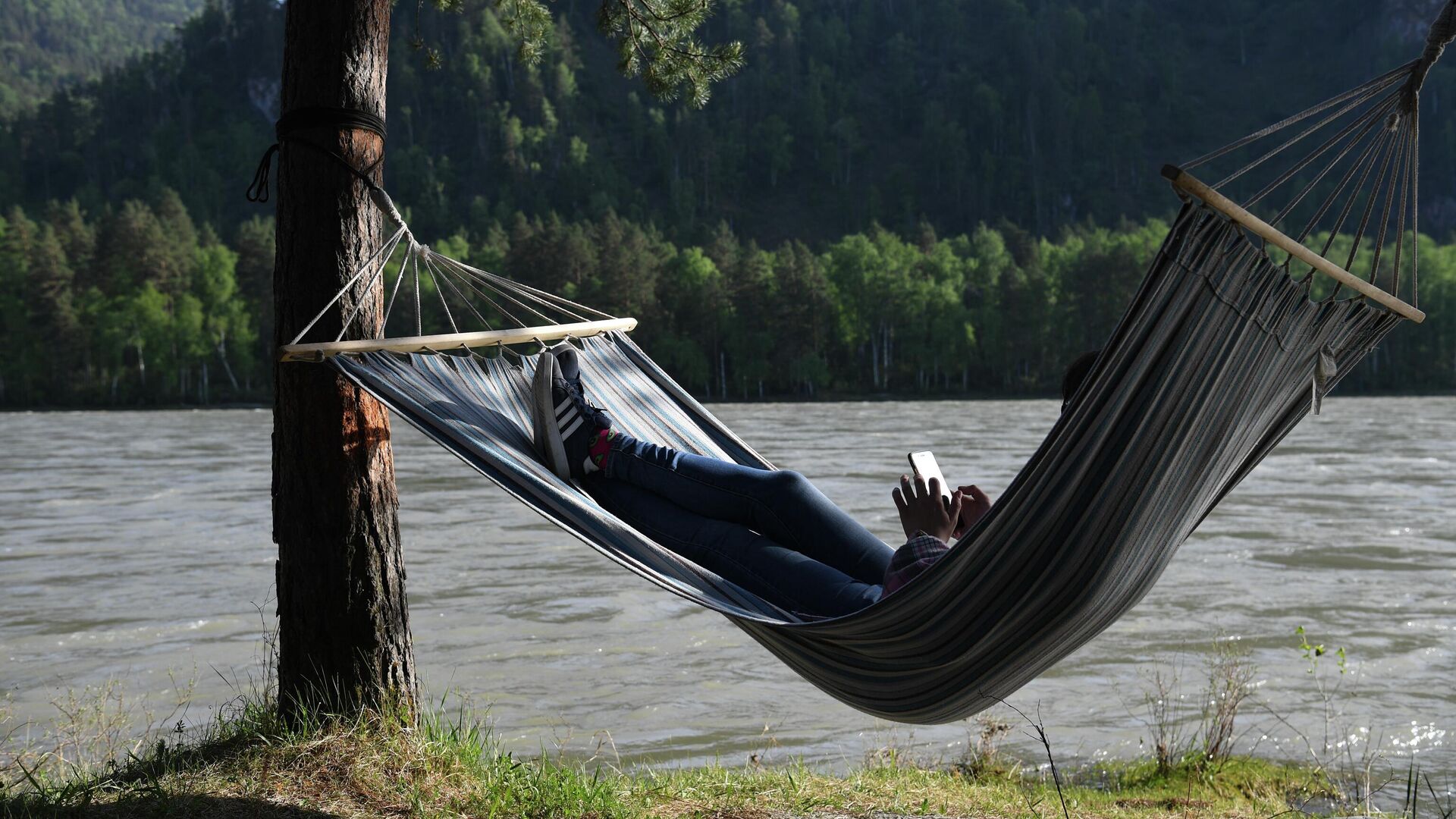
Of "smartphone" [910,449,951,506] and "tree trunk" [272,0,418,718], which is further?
"tree trunk" [272,0,418,718]

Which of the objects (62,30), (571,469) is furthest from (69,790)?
(62,30)

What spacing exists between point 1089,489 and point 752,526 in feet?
2.99

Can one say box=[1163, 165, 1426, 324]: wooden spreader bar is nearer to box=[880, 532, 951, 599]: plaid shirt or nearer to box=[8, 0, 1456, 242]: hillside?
box=[880, 532, 951, 599]: plaid shirt

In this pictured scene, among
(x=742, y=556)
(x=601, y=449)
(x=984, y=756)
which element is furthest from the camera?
(x=984, y=756)

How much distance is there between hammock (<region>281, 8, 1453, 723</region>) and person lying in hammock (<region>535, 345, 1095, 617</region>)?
0.12 m

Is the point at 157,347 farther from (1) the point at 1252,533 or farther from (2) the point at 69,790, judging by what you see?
(2) the point at 69,790

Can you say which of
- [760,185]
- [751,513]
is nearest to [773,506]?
[751,513]

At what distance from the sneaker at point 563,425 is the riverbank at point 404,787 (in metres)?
0.64

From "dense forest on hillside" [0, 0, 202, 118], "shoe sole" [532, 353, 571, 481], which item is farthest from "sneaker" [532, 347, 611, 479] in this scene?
"dense forest on hillside" [0, 0, 202, 118]

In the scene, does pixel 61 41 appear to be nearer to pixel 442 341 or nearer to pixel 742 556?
pixel 442 341

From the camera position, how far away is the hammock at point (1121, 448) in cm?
183

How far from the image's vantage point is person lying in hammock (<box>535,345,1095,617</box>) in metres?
2.39

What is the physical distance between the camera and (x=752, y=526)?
8.93 ft

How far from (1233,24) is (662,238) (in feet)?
204
